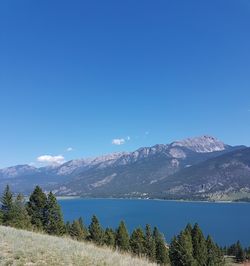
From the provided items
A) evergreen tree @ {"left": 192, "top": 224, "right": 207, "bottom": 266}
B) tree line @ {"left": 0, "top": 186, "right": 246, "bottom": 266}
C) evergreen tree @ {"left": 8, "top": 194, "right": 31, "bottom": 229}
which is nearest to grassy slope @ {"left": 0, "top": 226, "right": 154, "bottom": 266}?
tree line @ {"left": 0, "top": 186, "right": 246, "bottom": 266}

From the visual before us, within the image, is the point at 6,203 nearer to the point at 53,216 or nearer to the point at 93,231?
the point at 53,216

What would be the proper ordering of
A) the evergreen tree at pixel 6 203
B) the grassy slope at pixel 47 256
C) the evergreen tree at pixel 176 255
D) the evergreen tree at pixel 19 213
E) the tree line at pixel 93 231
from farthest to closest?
the evergreen tree at pixel 176 255
the evergreen tree at pixel 6 203
the tree line at pixel 93 231
the evergreen tree at pixel 19 213
the grassy slope at pixel 47 256

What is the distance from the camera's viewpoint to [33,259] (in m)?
10.2

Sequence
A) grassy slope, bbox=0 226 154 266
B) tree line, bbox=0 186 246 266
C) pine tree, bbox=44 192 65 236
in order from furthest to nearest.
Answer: pine tree, bbox=44 192 65 236
tree line, bbox=0 186 246 266
grassy slope, bbox=0 226 154 266

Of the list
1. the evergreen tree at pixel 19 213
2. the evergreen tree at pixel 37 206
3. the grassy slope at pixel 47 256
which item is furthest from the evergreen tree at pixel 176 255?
the grassy slope at pixel 47 256

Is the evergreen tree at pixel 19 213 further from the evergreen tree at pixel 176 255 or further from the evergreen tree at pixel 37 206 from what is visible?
the evergreen tree at pixel 176 255

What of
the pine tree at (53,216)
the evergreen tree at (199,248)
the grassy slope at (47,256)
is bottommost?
the evergreen tree at (199,248)

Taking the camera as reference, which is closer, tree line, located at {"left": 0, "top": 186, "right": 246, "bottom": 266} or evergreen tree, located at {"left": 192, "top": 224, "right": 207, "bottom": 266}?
tree line, located at {"left": 0, "top": 186, "right": 246, "bottom": 266}

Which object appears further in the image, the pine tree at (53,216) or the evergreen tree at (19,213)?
the pine tree at (53,216)

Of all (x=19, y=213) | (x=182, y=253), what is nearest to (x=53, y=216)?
(x=19, y=213)

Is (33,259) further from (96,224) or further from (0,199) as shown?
(96,224)

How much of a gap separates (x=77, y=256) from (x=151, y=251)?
185ft

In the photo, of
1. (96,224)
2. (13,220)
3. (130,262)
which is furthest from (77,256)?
(96,224)

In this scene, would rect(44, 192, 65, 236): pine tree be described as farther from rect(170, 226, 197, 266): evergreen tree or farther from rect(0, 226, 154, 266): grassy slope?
rect(0, 226, 154, 266): grassy slope
